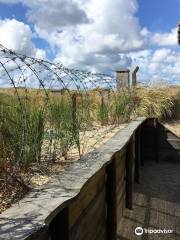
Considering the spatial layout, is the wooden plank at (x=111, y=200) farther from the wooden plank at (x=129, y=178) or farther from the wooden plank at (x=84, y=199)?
the wooden plank at (x=129, y=178)

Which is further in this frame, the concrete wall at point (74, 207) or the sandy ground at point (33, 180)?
the sandy ground at point (33, 180)

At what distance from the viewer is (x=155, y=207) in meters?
7.35

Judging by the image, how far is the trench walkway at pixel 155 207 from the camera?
20.1ft

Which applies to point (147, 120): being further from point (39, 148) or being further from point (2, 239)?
point (2, 239)

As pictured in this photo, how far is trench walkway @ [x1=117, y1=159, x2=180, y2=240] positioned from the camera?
6.12 meters

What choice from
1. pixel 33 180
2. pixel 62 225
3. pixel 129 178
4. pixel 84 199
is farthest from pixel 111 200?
pixel 62 225

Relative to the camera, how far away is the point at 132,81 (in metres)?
15.7

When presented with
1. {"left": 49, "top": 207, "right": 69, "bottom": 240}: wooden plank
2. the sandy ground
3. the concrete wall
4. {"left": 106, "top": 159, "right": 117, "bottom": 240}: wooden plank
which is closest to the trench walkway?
the concrete wall

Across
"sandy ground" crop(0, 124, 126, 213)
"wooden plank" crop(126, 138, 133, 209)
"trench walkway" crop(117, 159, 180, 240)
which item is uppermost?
"sandy ground" crop(0, 124, 126, 213)

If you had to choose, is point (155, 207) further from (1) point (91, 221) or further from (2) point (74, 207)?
(2) point (74, 207)

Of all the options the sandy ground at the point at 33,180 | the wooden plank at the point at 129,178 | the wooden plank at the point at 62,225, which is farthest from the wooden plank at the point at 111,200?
the wooden plank at the point at 62,225

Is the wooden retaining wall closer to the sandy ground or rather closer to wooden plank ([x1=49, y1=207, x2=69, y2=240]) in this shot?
wooden plank ([x1=49, y1=207, x2=69, y2=240])

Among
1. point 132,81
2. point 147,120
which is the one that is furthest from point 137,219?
point 132,81

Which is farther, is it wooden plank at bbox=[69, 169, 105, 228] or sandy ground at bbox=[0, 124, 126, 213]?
wooden plank at bbox=[69, 169, 105, 228]
